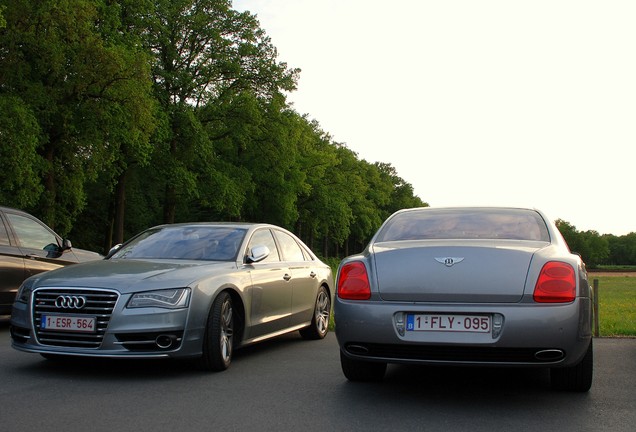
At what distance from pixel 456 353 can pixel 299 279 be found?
4009 millimetres

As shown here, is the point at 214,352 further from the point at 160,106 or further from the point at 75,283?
the point at 160,106

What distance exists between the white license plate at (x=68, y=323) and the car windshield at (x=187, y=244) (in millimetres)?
1543

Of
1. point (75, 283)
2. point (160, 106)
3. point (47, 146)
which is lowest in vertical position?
point (75, 283)

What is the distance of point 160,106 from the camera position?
34.3m

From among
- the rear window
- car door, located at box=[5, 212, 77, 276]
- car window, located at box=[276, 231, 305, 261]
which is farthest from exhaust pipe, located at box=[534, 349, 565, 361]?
car door, located at box=[5, 212, 77, 276]

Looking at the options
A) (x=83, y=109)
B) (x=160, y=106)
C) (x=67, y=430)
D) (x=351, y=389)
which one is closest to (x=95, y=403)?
(x=67, y=430)

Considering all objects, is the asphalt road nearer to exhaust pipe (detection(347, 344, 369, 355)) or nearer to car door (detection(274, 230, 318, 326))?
exhaust pipe (detection(347, 344, 369, 355))

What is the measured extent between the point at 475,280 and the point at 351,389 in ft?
5.01

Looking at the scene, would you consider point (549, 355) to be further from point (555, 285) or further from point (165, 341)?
point (165, 341)

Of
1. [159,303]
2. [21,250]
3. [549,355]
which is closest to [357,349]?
[549,355]

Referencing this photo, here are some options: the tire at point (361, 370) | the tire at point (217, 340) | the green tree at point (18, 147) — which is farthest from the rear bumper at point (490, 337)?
the green tree at point (18, 147)

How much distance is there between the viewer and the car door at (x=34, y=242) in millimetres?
10953

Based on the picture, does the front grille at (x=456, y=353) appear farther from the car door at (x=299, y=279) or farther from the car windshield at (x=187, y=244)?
the car door at (x=299, y=279)

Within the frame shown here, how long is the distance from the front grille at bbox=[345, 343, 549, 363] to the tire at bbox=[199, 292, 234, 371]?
73.7 inches
